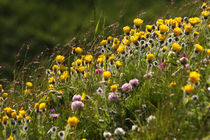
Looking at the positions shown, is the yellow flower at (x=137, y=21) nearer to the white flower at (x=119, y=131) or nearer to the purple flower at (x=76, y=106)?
the purple flower at (x=76, y=106)

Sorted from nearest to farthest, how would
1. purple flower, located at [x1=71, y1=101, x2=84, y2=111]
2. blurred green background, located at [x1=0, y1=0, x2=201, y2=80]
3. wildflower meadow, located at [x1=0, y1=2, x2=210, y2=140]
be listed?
wildflower meadow, located at [x1=0, y1=2, x2=210, y2=140] → purple flower, located at [x1=71, y1=101, x2=84, y2=111] → blurred green background, located at [x1=0, y1=0, x2=201, y2=80]

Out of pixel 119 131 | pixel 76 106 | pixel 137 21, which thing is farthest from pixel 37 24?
pixel 119 131

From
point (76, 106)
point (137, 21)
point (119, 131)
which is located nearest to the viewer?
point (119, 131)

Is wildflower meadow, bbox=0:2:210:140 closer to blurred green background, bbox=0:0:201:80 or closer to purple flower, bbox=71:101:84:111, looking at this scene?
purple flower, bbox=71:101:84:111

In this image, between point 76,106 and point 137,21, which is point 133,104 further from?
point 137,21

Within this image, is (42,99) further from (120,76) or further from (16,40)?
(16,40)

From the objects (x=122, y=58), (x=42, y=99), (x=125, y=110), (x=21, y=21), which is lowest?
(x=125, y=110)

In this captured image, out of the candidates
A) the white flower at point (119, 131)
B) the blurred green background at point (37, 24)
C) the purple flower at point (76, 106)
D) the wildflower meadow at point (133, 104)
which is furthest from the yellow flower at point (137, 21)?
the blurred green background at point (37, 24)

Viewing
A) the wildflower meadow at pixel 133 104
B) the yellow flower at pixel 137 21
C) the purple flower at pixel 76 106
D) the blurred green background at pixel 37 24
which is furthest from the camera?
the blurred green background at pixel 37 24

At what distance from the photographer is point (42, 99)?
2646 mm

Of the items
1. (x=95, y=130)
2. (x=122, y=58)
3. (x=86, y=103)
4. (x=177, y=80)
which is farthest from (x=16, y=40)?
(x=177, y=80)

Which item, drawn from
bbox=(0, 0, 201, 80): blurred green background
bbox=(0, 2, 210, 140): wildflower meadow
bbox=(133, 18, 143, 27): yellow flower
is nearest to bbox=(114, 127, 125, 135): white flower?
bbox=(0, 2, 210, 140): wildflower meadow

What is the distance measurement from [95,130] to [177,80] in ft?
2.50

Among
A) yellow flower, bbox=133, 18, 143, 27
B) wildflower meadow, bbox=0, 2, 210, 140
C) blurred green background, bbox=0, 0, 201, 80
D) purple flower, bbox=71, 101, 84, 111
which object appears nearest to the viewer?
wildflower meadow, bbox=0, 2, 210, 140
